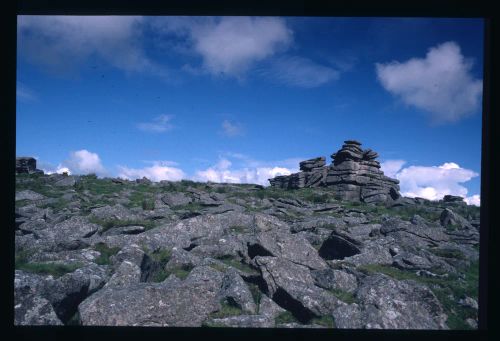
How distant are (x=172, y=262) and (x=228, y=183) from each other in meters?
37.0

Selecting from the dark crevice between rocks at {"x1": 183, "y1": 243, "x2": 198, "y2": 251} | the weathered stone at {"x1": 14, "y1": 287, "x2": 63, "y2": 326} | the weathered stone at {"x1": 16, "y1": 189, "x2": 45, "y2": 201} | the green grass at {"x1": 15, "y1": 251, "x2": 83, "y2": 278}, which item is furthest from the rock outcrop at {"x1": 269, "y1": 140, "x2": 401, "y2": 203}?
the weathered stone at {"x1": 14, "y1": 287, "x2": 63, "y2": 326}

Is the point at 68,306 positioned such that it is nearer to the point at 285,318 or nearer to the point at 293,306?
the point at 285,318

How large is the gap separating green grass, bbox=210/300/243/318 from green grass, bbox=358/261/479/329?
512 centimetres

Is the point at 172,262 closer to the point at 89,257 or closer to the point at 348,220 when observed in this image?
the point at 89,257

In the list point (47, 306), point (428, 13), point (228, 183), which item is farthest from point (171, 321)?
point (228, 183)

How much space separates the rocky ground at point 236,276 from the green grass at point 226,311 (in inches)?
0.9

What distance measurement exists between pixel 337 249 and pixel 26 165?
144 feet

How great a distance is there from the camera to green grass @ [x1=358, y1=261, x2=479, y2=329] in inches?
346

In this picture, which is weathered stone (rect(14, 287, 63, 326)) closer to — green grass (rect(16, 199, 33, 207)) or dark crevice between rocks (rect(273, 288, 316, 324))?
dark crevice between rocks (rect(273, 288, 316, 324))

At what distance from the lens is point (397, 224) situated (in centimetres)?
1800

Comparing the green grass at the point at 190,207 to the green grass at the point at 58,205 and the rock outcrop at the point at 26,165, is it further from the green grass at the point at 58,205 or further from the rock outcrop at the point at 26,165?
the rock outcrop at the point at 26,165

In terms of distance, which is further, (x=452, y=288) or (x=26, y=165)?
(x=26, y=165)

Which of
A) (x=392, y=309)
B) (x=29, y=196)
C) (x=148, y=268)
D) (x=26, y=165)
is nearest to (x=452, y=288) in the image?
(x=392, y=309)

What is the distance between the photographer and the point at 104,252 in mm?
11555
